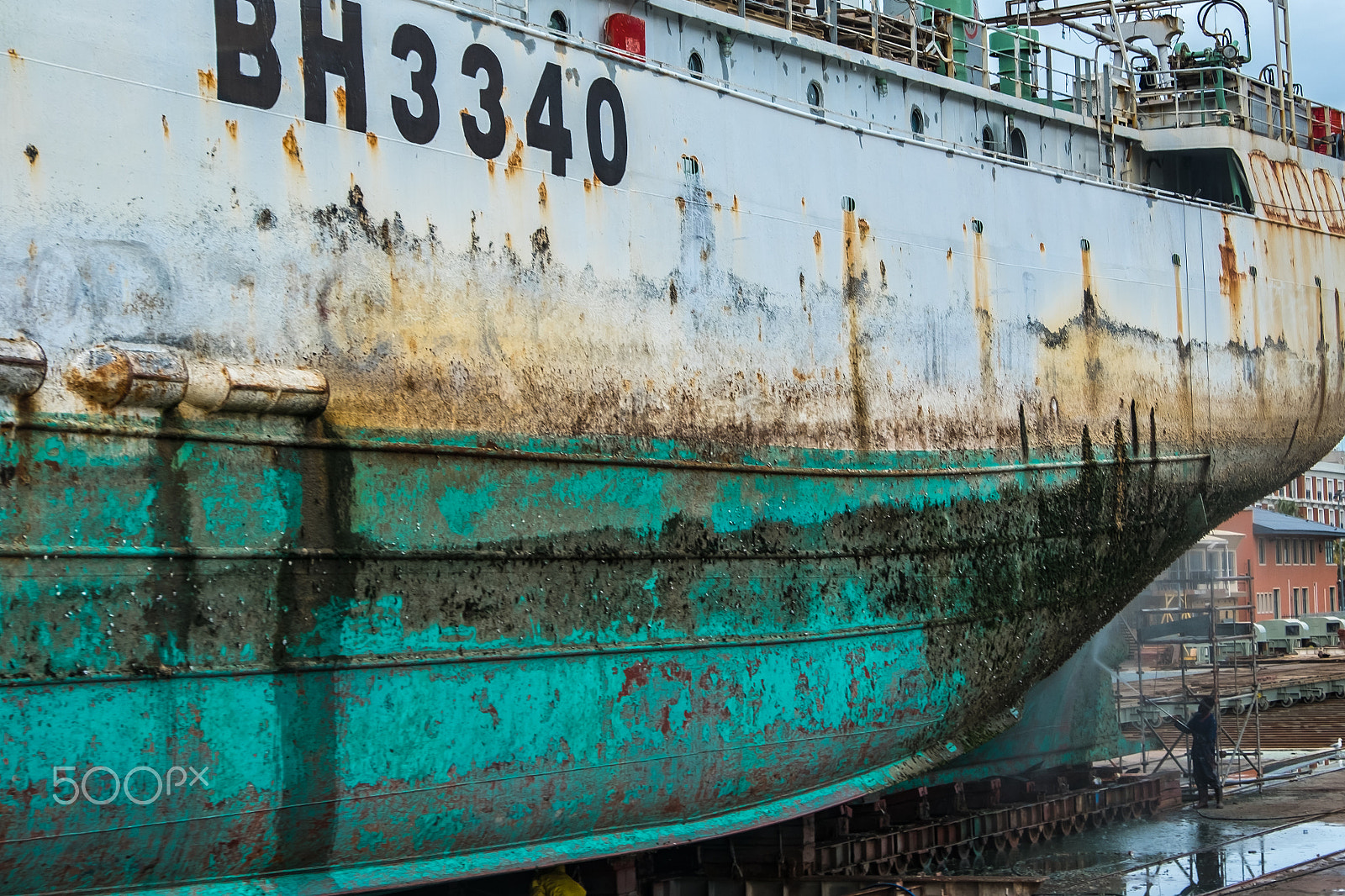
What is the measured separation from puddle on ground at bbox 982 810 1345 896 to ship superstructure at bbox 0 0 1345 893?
2.20 m

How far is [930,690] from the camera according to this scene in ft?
28.5

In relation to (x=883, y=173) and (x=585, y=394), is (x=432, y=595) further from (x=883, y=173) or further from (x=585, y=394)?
(x=883, y=173)

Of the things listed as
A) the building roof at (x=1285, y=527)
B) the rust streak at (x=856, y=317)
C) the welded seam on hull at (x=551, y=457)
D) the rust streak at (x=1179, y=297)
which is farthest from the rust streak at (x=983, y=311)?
the building roof at (x=1285, y=527)

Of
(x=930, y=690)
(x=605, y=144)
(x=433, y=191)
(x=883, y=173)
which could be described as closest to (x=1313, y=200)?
(x=883, y=173)

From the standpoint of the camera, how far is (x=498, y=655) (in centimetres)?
630

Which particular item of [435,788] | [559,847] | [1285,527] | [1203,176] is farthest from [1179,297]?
[1285,527]

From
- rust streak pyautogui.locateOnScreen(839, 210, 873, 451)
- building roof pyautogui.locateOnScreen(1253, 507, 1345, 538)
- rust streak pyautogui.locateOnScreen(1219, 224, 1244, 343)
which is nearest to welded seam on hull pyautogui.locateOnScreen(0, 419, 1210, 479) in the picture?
rust streak pyautogui.locateOnScreen(839, 210, 873, 451)

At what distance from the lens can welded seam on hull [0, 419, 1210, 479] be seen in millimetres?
5180

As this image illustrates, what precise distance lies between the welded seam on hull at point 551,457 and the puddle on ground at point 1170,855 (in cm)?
332

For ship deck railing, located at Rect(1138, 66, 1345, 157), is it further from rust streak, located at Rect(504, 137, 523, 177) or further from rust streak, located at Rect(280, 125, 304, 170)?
rust streak, located at Rect(280, 125, 304, 170)

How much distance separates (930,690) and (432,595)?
390 cm

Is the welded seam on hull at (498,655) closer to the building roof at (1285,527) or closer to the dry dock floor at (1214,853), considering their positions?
the dry dock floor at (1214,853)

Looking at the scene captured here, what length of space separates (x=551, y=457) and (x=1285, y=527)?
52293 mm

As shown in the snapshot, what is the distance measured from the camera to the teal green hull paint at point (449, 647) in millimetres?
5105
